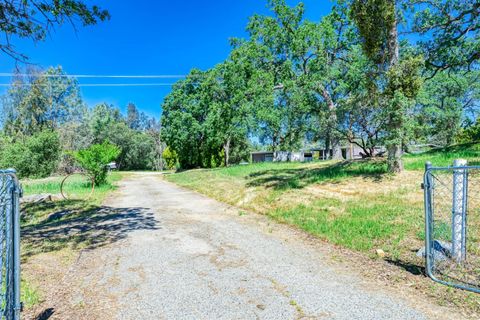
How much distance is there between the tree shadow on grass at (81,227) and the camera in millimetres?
4961

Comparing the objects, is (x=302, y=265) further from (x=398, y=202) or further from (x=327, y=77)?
(x=327, y=77)

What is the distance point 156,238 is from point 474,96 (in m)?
31.8

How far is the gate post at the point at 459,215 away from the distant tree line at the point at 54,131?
16.0 metres

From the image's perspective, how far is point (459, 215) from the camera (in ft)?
11.5

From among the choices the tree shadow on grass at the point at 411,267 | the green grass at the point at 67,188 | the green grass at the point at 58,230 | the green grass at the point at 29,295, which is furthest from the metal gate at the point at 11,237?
the green grass at the point at 67,188

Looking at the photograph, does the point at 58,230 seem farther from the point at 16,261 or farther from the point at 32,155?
the point at 32,155

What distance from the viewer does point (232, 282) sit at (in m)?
3.34

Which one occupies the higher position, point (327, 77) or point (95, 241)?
point (327, 77)

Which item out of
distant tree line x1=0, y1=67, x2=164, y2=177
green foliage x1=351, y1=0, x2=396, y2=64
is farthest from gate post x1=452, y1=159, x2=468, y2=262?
distant tree line x1=0, y1=67, x2=164, y2=177

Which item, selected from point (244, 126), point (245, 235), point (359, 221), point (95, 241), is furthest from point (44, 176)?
point (359, 221)

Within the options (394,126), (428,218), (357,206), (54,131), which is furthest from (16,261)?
(54,131)

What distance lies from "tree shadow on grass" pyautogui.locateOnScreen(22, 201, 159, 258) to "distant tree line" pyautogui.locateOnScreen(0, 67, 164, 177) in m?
8.43

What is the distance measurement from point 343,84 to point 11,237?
17642 mm

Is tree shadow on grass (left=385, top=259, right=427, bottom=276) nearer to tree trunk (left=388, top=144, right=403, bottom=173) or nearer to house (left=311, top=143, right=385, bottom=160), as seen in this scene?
tree trunk (left=388, top=144, right=403, bottom=173)
